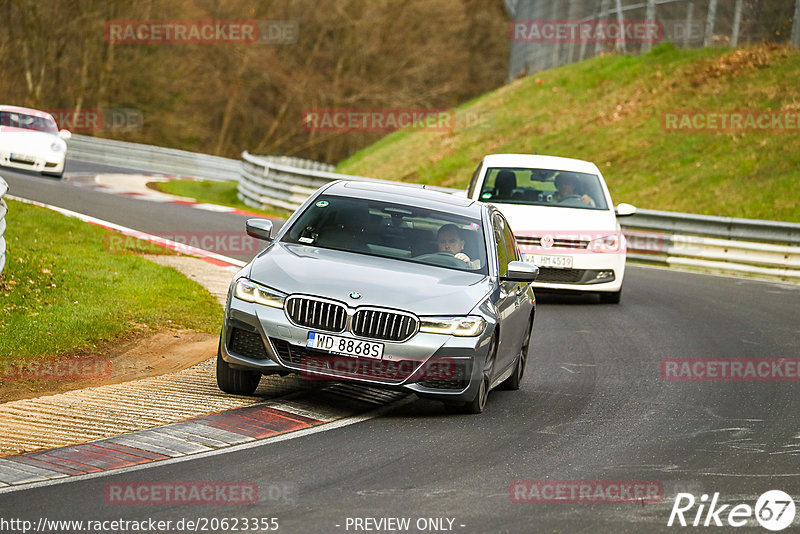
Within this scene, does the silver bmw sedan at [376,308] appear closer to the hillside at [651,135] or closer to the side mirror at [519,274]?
the side mirror at [519,274]

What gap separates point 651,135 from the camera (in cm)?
3334

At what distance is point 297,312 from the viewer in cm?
836

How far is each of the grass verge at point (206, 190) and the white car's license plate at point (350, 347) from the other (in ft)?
70.9

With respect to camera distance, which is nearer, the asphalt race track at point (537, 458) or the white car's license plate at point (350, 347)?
the asphalt race track at point (537, 458)

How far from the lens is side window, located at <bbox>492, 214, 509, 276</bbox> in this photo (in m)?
9.77

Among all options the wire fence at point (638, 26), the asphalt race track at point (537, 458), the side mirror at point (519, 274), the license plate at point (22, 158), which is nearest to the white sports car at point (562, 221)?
the asphalt race track at point (537, 458)

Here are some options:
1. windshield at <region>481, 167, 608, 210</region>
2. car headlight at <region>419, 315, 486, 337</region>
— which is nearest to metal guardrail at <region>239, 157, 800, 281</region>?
windshield at <region>481, 167, 608, 210</region>

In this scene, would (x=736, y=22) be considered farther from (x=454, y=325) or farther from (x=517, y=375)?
(x=454, y=325)

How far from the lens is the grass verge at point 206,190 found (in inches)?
1321

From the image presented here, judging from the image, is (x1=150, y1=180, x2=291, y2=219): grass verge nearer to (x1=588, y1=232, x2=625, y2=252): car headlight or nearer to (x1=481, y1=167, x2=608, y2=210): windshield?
(x1=481, y1=167, x2=608, y2=210): windshield

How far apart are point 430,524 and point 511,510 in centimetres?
57

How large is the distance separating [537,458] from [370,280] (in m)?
1.77

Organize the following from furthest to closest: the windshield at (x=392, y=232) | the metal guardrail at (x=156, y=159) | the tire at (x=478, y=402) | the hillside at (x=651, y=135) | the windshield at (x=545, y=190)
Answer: the metal guardrail at (x=156, y=159) → the hillside at (x=651, y=135) → the windshield at (x=545, y=190) → the windshield at (x=392, y=232) → the tire at (x=478, y=402)

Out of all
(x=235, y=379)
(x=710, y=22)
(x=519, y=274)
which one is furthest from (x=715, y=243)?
(x=235, y=379)
